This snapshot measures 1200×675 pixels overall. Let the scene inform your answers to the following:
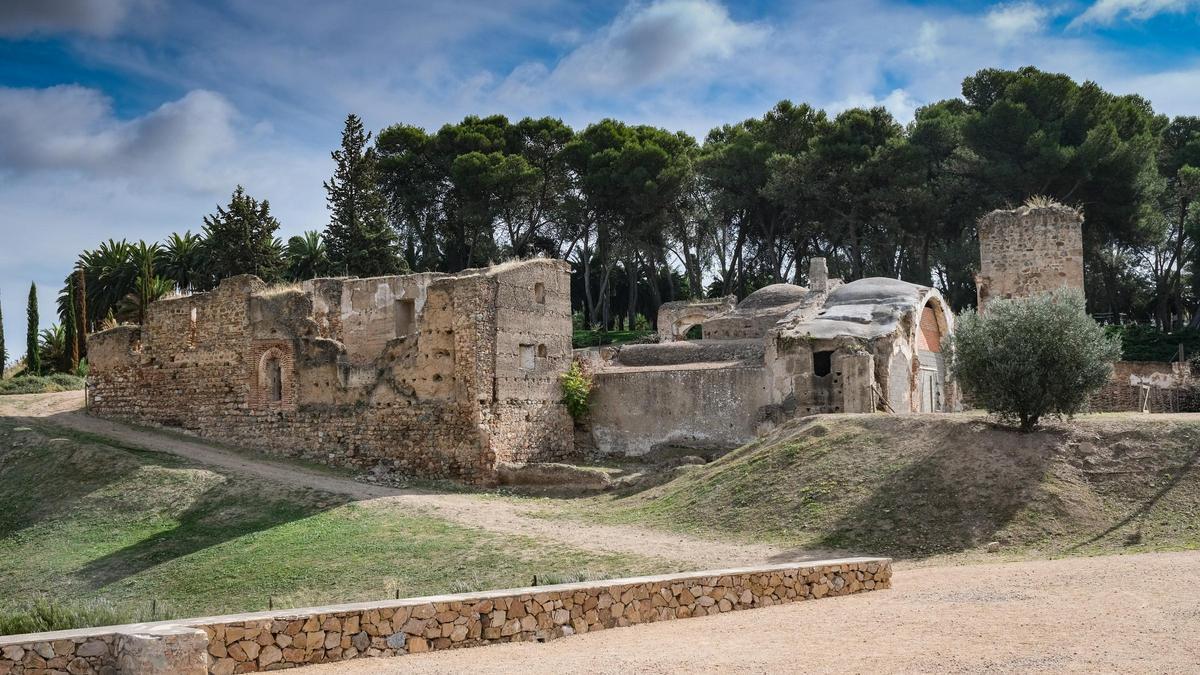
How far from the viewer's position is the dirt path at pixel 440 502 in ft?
50.6

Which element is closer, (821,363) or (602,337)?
(821,363)

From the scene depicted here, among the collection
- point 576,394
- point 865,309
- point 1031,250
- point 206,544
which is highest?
point 1031,250

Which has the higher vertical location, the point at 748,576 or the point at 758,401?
the point at 758,401

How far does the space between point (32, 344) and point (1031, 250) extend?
108ft

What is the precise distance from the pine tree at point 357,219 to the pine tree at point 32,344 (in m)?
10.6

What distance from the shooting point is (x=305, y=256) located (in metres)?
44.4

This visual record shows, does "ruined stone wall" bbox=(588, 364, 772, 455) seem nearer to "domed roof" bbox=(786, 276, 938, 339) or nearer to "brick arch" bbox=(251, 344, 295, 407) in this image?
"domed roof" bbox=(786, 276, 938, 339)

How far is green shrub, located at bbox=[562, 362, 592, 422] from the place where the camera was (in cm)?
2530

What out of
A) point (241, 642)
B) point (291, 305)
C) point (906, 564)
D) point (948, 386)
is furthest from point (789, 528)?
point (291, 305)

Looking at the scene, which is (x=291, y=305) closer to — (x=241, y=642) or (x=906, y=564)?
(x=906, y=564)

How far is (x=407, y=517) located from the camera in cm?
1975

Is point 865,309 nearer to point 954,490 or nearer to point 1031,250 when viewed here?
point 1031,250

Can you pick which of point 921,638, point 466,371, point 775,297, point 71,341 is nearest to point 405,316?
point 466,371

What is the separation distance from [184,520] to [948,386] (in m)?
17.5
